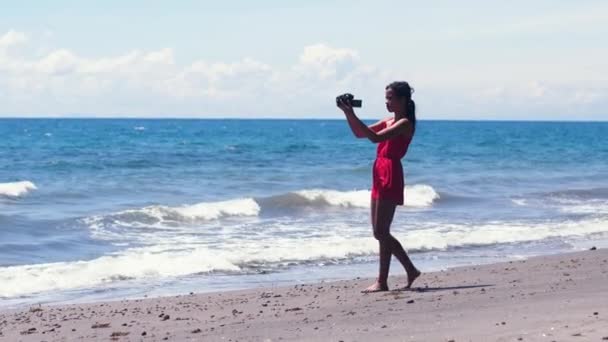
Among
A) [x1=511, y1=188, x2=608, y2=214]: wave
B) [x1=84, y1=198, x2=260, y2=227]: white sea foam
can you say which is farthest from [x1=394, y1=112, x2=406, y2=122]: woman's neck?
[x1=511, y1=188, x2=608, y2=214]: wave

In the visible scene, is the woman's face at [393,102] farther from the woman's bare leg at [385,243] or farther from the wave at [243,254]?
the wave at [243,254]

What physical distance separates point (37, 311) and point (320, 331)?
2.82 meters

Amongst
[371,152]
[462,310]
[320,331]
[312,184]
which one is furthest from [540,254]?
[371,152]

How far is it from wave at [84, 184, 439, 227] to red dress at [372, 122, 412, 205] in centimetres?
929

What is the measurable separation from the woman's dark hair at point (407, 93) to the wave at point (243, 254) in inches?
155

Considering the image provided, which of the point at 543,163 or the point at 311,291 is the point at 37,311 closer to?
the point at 311,291

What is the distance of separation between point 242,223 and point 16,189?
766cm

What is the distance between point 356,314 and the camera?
23.2 ft

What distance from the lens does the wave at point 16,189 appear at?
2201 cm

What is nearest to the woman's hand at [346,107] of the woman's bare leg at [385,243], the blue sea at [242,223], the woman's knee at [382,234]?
the woman's bare leg at [385,243]

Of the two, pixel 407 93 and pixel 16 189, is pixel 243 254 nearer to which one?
pixel 407 93

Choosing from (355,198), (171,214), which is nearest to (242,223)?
(171,214)

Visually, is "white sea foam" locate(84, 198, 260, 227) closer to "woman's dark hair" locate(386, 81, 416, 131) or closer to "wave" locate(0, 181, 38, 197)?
"wave" locate(0, 181, 38, 197)

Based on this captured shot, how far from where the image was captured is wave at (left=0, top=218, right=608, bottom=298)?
34.4 ft
